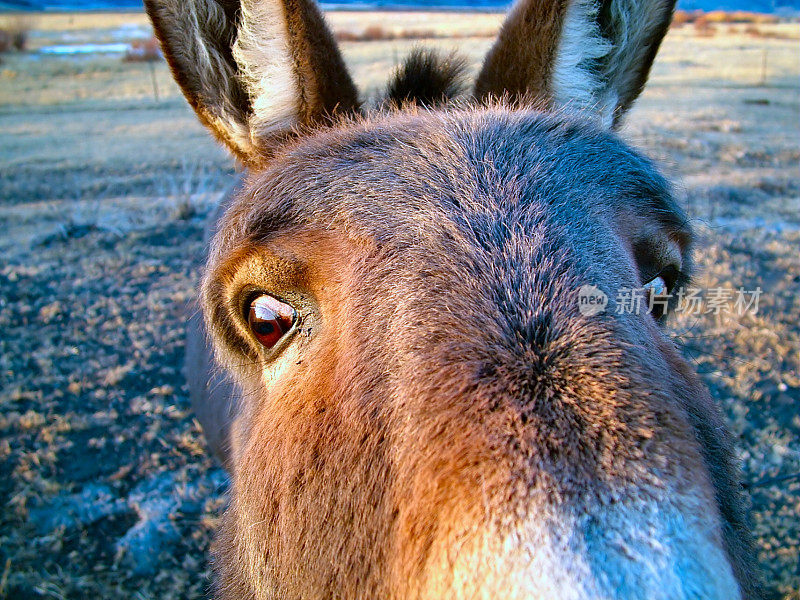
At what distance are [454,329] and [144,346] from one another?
5.95 m

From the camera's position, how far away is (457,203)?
1.77 metres

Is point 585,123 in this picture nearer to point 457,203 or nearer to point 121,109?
point 457,203

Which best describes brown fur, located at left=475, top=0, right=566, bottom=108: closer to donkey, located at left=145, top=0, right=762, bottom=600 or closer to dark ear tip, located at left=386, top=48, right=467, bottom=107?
donkey, located at left=145, top=0, right=762, bottom=600

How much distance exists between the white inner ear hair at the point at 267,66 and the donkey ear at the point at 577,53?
102cm

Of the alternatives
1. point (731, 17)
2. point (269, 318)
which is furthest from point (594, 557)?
point (731, 17)

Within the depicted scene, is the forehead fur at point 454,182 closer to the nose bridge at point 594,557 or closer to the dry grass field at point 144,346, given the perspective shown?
the nose bridge at point 594,557

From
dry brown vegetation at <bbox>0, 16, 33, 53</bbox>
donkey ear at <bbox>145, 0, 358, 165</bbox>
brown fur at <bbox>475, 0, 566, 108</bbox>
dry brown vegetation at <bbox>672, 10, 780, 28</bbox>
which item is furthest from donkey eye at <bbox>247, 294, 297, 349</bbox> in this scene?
dry brown vegetation at <bbox>672, 10, 780, 28</bbox>

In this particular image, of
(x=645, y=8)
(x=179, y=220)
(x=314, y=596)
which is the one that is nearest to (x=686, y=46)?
(x=179, y=220)

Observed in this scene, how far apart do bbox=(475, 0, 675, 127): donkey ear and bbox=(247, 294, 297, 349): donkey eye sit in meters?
1.57

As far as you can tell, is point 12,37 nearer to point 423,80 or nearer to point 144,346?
point 144,346

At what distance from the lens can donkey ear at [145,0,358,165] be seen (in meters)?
2.32

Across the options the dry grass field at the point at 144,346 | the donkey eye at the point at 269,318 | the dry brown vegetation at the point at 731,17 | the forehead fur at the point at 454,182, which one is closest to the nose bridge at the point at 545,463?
the forehead fur at the point at 454,182

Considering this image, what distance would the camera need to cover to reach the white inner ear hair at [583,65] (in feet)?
8.48

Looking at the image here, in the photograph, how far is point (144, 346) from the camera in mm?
6398
